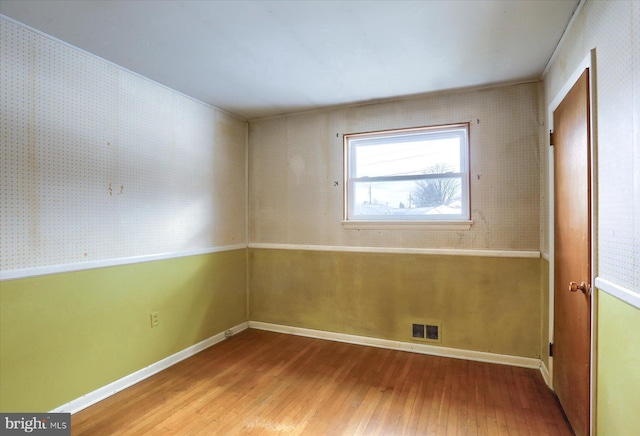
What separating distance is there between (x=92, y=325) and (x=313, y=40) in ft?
7.79

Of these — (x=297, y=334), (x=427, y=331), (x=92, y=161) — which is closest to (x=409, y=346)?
(x=427, y=331)

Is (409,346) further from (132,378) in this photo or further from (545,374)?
(132,378)

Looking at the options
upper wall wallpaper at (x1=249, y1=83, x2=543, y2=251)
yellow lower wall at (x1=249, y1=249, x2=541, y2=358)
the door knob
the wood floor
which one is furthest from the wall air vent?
the door knob

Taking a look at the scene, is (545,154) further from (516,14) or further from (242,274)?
(242,274)

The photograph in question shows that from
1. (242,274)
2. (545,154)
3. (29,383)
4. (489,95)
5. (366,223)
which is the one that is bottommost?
(29,383)

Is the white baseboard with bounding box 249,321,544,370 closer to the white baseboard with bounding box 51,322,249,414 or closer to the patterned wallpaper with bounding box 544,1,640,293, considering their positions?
the white baseboard with bounding box 51,322,249,414

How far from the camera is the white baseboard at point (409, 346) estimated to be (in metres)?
2.75

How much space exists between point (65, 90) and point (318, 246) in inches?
93.7

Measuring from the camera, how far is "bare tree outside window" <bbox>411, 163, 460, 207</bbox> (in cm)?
300

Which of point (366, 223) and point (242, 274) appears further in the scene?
point (242, 274)

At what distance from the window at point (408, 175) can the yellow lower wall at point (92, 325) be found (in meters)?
1.70

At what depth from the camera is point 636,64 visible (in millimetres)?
1196

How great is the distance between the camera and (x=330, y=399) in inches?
89.8

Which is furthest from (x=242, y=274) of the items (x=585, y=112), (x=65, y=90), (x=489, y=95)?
(x=585, y=112)
